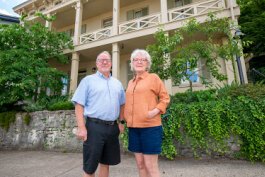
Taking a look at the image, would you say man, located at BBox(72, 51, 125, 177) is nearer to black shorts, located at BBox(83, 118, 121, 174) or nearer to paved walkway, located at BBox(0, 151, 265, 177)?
black shorts, located at BBox(83, 118, 121, 174)

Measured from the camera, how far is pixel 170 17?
9406mm

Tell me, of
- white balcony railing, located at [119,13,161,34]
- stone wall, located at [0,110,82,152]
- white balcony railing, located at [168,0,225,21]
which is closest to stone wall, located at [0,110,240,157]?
stone wall, located at [0,110,82,152]

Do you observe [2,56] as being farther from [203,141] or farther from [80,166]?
[203,141]

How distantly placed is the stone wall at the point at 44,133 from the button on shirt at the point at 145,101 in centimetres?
477

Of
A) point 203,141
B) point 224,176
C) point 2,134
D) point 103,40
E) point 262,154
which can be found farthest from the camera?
point 103,40

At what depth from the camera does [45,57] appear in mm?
10656

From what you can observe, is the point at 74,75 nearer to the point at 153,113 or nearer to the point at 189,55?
the point at 189,55

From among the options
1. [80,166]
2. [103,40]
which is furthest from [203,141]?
[103,40]

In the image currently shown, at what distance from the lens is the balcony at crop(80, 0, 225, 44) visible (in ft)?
28.6

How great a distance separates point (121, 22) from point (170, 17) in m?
3.76

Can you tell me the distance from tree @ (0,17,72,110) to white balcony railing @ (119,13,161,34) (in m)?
3.31

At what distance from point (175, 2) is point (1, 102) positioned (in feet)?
34.2

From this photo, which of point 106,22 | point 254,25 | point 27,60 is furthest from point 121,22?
point 254,25

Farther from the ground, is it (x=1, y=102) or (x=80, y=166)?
(x=1, y=102)
